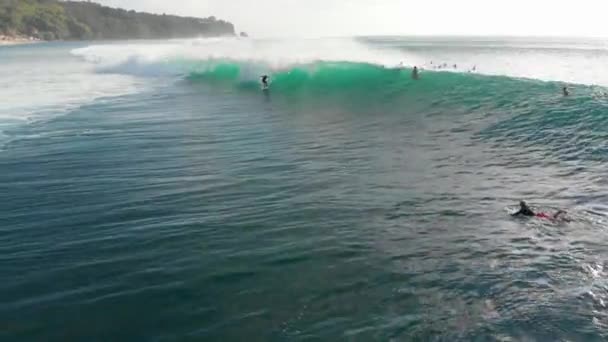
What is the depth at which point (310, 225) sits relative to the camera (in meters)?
12.9

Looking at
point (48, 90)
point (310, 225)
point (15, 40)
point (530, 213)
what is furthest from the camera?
point (15, 40)

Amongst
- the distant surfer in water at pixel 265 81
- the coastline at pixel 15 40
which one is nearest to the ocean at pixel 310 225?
the distant surfer in water at pixel 265 81

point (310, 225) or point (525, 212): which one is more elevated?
point (525, 212)

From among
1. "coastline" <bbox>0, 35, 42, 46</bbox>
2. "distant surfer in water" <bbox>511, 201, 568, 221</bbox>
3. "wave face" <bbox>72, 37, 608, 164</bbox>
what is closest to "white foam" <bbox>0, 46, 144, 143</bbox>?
"wave face" <bbox>72, 37, 608, 164</bbox>

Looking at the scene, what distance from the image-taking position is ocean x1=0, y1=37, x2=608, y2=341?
870cm

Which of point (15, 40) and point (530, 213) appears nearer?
point (530, 213)

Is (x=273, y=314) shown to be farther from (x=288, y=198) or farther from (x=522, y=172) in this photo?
(x=522, y=172)

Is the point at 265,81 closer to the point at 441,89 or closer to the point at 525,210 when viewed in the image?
the point at 441,89

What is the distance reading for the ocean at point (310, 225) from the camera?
8703 millimetres

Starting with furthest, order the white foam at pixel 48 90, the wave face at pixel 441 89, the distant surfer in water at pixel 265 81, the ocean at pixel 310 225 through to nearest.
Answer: the distant surfer in water at pixel 265 81
the white foam at pixel 48 90
the wave face at pixel 441 89
the ocean at pixel 310 225

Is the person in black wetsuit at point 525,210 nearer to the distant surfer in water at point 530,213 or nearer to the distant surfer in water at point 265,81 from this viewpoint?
the distant surfer in water at point 530,213

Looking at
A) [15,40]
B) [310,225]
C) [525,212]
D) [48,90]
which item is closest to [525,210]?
[525,212]

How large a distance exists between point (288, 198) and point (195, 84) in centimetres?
3570

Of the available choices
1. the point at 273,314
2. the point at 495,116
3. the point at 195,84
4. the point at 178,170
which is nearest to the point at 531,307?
the point at 273,314
